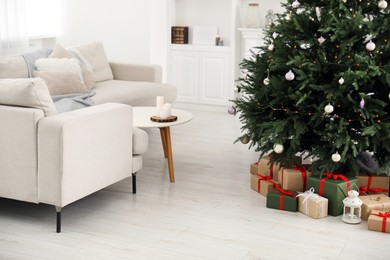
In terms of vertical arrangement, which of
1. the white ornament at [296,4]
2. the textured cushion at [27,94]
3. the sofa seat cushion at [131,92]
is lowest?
the sofa seat cushion at [131,92]

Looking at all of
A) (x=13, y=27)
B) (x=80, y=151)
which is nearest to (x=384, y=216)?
(x=80, y=151)

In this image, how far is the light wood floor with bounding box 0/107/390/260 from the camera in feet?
11.3

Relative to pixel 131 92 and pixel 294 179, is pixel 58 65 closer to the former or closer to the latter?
pixel 131 92

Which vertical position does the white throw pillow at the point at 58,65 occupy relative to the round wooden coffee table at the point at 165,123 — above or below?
above

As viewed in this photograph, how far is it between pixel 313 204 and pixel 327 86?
0.74 metres

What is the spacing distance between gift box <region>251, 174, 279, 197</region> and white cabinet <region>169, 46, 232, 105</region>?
300cm

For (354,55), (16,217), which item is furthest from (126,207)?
(354,55)

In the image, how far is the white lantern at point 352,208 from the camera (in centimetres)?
388

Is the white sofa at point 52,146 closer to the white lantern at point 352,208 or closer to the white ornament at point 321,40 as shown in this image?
the white ornament at point 321,40

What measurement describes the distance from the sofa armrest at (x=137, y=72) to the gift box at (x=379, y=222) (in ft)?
10.7

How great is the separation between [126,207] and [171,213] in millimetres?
314

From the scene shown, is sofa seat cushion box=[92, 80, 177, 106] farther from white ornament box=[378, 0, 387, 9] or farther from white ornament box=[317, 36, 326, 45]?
white ornament box=[378, 0, 387, 9]

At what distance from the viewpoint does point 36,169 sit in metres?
3.73

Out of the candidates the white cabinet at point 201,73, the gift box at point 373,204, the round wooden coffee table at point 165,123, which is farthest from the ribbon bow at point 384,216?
the white cabinet at point 201,73
